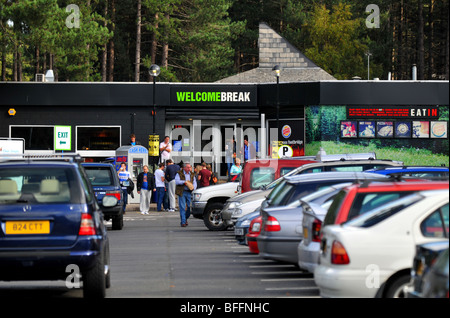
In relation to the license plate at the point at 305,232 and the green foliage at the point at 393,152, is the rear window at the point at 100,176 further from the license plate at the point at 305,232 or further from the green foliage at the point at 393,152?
the green foliage at the point at 393,152

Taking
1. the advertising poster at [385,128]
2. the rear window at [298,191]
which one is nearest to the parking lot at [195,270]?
the rear window at [298,191]

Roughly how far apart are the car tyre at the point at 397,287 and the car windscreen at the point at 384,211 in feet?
1.96

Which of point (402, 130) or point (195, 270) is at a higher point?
point (402, 130)

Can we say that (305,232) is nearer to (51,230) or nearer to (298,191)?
(298,191)

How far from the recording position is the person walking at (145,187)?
108 feet

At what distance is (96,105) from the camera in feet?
148

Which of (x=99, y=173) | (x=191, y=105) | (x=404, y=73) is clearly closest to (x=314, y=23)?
(x=404, y=73)

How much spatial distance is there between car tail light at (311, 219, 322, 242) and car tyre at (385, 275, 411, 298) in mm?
2314

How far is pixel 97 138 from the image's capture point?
45.1 metres

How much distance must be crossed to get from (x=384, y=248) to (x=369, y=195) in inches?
42.6

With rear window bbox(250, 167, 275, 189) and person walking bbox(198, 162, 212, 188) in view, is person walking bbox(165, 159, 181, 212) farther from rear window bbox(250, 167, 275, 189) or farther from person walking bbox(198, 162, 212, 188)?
rear window bbox(250, 167, 275, 189)

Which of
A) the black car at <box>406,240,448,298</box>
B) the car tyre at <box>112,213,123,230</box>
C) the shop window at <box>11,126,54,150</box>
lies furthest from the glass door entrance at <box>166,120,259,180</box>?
the black car at <box>406,240,448,298</box>

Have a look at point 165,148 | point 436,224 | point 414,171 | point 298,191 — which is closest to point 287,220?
point 298,191
